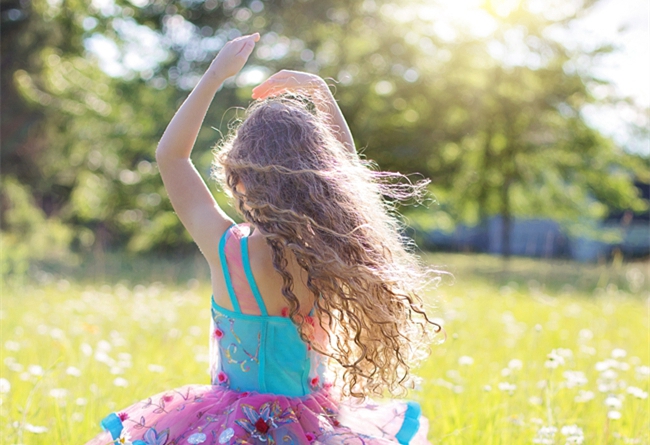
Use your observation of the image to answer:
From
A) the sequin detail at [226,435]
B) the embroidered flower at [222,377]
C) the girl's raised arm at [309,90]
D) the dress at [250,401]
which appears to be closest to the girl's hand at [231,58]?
the girl's raised arm at [309,90]

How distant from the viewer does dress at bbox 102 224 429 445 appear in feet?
5.60

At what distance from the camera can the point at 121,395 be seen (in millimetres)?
2914

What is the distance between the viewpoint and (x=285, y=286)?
5.65ft

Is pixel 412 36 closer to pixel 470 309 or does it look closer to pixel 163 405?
pixel 470 309

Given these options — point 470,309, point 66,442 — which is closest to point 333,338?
point 66,442

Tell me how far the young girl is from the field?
37cm

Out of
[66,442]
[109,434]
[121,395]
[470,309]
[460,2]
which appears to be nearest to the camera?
[109,434]

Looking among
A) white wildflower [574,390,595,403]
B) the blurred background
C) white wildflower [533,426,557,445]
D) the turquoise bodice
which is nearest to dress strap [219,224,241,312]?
the turquoise bodice

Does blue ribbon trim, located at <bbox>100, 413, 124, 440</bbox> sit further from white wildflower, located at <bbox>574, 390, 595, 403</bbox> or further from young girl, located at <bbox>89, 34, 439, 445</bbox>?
white wildflower, located at <bbox>574, 390, 595, 403</bbox>

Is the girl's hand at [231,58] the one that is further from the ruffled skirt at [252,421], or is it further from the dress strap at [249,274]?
the ruffled skirt at [252,421]

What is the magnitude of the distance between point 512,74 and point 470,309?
9.05 meters

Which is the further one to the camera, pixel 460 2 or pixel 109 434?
pixel 460 2

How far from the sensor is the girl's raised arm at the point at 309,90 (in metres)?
2.05

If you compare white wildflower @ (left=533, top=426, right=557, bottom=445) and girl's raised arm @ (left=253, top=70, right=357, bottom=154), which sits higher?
girl's raised arm @ (left=253, top=70, right=357, bottom=154)
